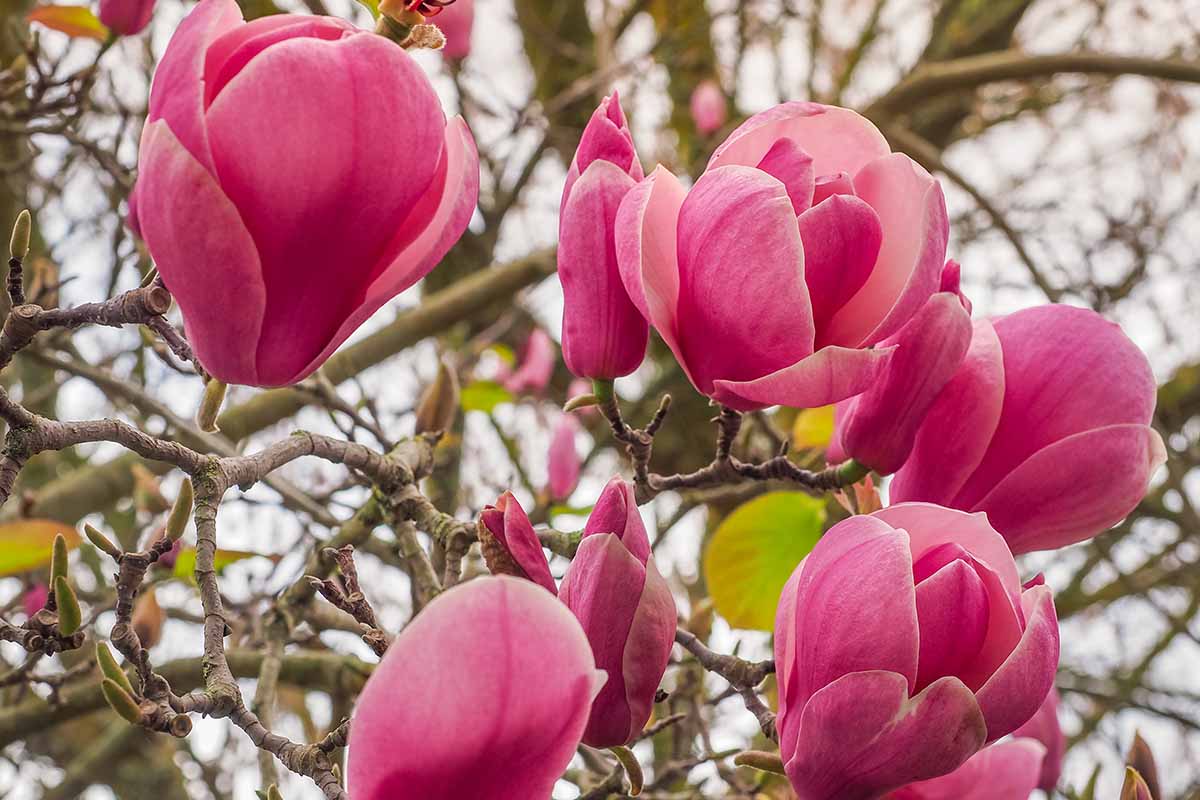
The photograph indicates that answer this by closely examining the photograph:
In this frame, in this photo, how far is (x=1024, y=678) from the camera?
15.5 inches

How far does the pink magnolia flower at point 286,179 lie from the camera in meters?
0.37

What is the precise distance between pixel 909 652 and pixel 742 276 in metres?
0.16

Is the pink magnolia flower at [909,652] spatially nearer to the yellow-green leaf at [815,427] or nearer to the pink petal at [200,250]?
the pink petal at [200,250]

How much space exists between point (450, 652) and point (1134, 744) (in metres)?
0.52

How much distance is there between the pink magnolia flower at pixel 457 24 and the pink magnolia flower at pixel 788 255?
982mm

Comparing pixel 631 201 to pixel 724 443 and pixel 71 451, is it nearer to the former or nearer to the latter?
pixel 724 443

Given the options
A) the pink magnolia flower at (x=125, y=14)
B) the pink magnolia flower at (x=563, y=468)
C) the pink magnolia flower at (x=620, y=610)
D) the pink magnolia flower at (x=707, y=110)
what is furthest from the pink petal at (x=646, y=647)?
the pink magnolia flower at (x=707, y=110)

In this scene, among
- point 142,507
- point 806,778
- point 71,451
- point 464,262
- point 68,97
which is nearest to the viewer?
point 806,778

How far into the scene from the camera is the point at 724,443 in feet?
1.98

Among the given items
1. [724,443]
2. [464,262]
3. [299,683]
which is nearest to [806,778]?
[724,443]

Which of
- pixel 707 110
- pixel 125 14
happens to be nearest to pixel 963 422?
pixel 125 14

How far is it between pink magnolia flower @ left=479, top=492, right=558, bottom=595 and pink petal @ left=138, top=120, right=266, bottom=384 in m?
0.12

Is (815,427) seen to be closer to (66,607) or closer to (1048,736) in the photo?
(1048,736)

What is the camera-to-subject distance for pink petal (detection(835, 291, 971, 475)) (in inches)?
19.4
